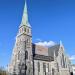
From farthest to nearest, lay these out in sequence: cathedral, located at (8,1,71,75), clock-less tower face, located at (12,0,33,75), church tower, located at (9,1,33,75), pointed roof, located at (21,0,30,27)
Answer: pointed roof, located at (21,0,30,27)
cathedral, located at (8,1,71,75)
church tower, located at (9,1,33,75)
clock-less tower face, located at (12,0,33,75)

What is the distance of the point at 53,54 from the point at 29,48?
1175cm

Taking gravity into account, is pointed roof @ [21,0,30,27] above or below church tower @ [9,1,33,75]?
above

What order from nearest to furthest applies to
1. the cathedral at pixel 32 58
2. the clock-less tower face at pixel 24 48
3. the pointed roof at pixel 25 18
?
the clock-less tower face at pixel 24 48 → the cathedral at pixel 32 58 → the pointed roof at pixel 25 18

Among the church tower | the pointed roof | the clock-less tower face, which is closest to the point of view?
the clock-less tower face

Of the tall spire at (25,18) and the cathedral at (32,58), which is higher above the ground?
the tall spire at (25,18)

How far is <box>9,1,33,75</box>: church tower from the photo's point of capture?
65062mm

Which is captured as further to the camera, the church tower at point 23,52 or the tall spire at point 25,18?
the tall spire at point 25,18

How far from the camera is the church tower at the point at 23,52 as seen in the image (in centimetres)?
6506

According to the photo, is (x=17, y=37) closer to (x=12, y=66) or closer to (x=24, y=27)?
(x=24, y=27)

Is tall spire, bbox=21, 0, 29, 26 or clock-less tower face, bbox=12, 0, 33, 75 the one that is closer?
clock-less tower face, bbox=12, 0, 33, 75

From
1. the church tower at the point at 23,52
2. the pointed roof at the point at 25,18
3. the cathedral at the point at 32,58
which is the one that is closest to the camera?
the church tower at the point at 23,52

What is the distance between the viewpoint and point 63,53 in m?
75.9

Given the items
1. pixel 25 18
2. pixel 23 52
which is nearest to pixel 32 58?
pixel 23 52

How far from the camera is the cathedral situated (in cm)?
A: 6600
